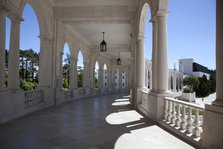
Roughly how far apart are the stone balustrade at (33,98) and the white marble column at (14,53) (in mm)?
1466

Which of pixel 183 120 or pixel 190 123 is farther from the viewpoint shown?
pixel 183 120

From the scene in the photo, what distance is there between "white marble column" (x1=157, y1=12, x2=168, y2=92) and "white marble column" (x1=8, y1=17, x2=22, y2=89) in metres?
6.50

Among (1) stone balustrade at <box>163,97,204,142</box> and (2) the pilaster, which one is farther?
(2) the pilaster

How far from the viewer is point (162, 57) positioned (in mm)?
7609

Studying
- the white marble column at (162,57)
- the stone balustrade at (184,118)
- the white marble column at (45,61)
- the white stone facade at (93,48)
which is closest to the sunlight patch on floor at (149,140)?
the stone balustrade at (184,118)

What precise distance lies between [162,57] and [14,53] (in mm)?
6740

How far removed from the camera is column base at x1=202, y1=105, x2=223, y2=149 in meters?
3.84

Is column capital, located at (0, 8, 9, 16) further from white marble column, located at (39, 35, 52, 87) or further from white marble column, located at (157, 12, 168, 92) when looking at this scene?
white marble column, located at (157, 12, 168, 92)

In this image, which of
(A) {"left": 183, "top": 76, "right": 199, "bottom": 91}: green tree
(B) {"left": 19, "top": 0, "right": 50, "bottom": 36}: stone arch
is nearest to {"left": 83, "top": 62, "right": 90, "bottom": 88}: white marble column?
(B) {"left": 19, "top": 0, "right": 50, "bottom": 36}: stone arch

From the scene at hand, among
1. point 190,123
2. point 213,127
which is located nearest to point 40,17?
point 190,123

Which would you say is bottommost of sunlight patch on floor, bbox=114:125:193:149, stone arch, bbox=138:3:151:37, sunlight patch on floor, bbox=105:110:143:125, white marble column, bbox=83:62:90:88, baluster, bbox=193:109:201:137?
sunlight patch on floor, bbox=105:110:143:125

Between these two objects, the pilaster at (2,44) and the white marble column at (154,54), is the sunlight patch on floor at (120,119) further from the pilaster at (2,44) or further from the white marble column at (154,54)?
the pilaster at (2,44)

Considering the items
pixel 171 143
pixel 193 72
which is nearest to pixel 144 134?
pixel 171 143

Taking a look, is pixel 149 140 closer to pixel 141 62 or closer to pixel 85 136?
pixel 85 136
